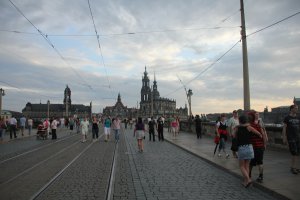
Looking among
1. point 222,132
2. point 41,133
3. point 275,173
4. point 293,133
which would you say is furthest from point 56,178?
point 41,133

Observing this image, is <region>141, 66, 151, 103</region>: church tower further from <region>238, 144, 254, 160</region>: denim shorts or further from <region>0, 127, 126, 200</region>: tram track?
<region>238, 144, 254, 160</region>: denim shorts

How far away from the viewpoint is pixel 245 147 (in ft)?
29.5

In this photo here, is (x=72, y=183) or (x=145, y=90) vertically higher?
(x=145, y=90)

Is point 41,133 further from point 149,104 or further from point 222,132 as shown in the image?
point 149,104

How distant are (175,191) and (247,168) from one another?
1.87m

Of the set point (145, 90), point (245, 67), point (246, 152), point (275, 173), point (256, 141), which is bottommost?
point (275, 173)

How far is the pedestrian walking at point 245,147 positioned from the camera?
8938 millimetres

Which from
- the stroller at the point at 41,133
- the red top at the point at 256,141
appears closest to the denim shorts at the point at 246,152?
the red top at the point at 256,141

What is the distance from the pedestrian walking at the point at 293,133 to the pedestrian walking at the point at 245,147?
4.97ft

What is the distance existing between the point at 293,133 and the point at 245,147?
195 centimetres

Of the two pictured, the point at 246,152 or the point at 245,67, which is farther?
the point at 245,67

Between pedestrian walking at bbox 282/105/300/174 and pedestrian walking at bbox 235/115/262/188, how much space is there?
1.52 m

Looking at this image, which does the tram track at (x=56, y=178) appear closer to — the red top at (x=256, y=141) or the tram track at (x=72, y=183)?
the tram track at (x=72, y=183)

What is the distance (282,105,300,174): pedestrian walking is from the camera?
1009 cm
